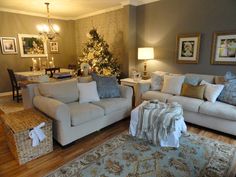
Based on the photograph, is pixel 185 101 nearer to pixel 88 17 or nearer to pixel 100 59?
pixel 100 59

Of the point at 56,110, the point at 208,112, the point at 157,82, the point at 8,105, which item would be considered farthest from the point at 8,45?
the point at 208,112

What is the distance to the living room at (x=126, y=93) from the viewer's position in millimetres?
2094

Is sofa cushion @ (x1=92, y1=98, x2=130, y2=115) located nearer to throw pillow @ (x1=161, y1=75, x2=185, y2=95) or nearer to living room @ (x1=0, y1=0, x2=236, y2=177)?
living room @ (x1=0, y1=0, x2=236, y2=177)

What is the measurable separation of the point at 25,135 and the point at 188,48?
3631 mm

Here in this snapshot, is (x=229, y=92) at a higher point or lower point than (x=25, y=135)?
higher

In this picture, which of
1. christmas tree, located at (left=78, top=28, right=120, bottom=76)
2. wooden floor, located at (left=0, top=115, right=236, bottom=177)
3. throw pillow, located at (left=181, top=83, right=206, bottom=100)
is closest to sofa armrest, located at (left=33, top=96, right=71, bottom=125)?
wooden floor, located at (left=0, top=115, right=236, bottom=177)

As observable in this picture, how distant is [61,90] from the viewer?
2811mm

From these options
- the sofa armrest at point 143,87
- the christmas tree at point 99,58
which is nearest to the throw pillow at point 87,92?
the sofa armrest at point 143,87

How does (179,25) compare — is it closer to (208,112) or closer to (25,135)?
(208,112)

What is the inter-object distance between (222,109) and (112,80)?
2.01m

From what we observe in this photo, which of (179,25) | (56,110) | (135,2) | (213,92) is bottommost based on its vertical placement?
(56,110)

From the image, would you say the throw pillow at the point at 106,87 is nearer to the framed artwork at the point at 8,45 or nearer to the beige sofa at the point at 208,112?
the beige sofa at the point at 208,112

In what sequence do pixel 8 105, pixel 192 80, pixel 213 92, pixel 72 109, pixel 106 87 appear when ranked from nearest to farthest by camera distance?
pixel 72 109, pixel 213 92, pixel 106 87, pixel 192 80, pixel 8 105

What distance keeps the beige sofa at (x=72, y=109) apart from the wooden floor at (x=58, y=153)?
0.13 meters
